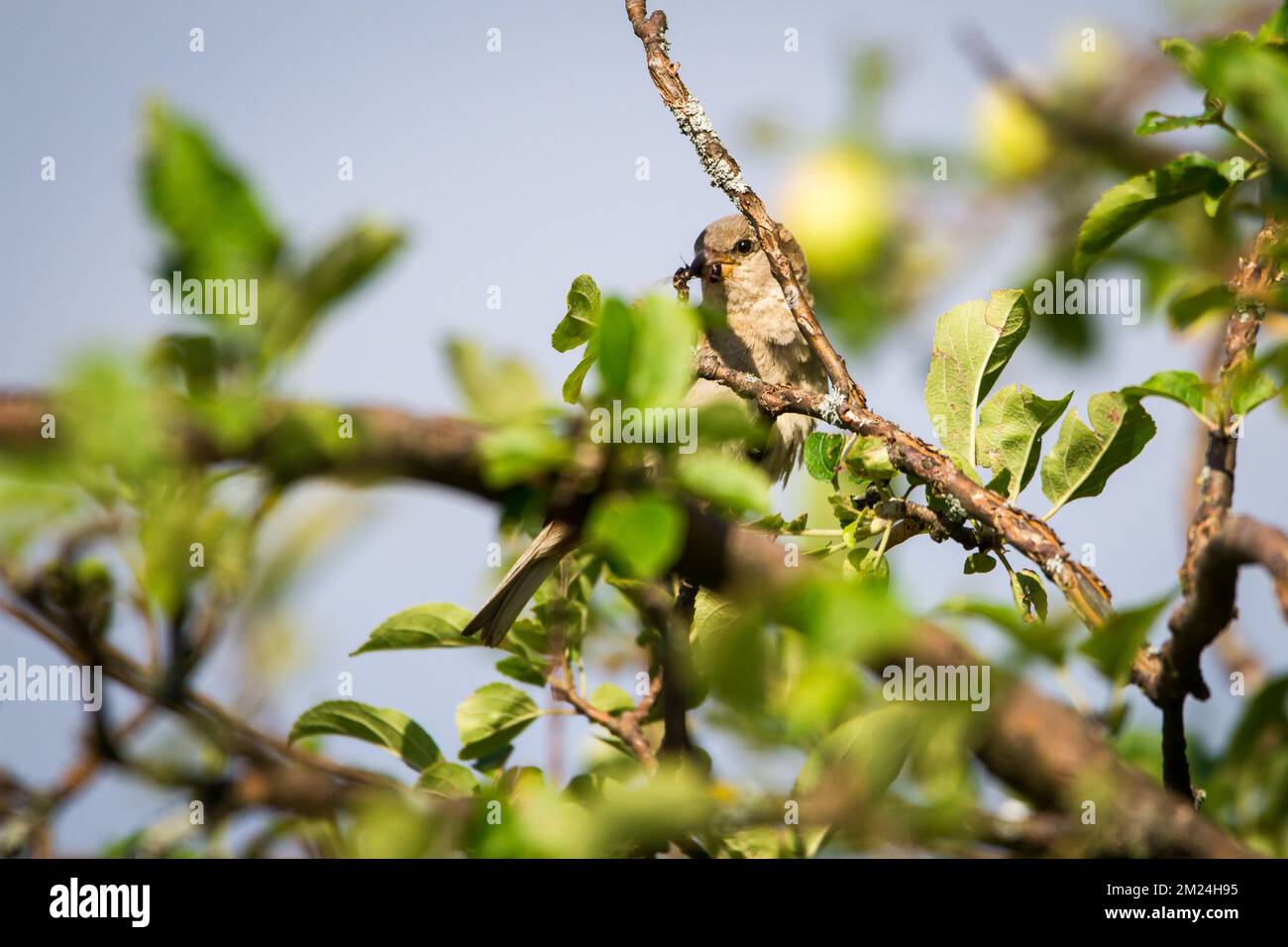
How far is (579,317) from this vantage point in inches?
72.3

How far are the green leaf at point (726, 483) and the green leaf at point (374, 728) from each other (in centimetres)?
131

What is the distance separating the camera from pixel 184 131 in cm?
91

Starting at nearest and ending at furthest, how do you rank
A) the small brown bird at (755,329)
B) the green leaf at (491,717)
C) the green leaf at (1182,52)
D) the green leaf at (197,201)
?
the green leaf at (197,201) → the green leaf at (1182,52) → the green leaf at (491,717) → the small brown bird at (755,329)

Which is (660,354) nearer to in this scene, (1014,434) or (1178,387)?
(1178,387)

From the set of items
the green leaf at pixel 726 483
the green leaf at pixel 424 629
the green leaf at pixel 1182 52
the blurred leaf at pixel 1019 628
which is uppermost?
the green leaf at pixel 1182 52

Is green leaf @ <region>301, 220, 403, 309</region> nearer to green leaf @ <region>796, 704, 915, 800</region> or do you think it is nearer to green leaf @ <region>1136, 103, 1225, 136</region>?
green leaf @ <region>796, 704, 915, 800</region>

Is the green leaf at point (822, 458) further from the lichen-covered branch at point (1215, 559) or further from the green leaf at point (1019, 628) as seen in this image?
the green leaf at point (1019, 628)

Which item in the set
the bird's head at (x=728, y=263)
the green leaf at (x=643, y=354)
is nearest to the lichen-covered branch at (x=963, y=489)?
the green leaf at (x=643, y=354)

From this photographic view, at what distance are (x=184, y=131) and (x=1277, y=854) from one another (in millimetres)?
1801

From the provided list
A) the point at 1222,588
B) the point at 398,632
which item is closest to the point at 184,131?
the point at 1222,588

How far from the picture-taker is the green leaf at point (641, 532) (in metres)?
0.95


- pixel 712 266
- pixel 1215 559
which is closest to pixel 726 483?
pixel 1215 559

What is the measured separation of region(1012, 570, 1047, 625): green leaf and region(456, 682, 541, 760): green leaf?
1053mm

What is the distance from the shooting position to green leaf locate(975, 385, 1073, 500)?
6.89 ft
